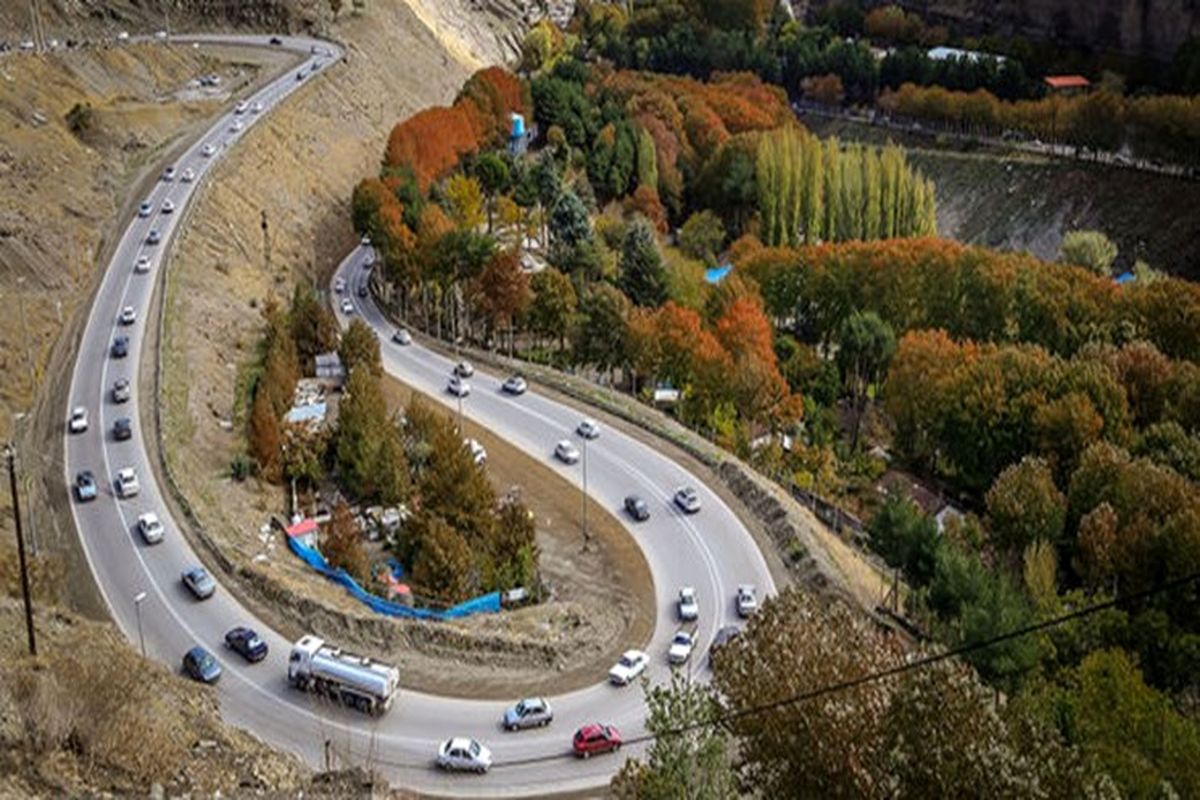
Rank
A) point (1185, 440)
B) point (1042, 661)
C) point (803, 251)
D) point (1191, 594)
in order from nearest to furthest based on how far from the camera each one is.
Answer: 1. point (1042, 661)
2. point (1191, 594)
3. point (1185, 440)
4. point (803, 251)

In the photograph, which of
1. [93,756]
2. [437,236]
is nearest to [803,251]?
[437,236]

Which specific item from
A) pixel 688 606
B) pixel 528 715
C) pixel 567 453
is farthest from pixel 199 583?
pixel 567 453

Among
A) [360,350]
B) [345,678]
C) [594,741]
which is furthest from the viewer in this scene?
[360,350]

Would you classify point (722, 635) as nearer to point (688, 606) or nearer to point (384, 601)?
point (688, 606)

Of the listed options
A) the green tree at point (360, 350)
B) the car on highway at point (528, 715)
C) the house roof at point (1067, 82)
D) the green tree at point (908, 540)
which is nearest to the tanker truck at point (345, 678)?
the car on highway at point (528, 715)

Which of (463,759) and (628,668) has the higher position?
(463,759)

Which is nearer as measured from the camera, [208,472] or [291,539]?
[291,539]

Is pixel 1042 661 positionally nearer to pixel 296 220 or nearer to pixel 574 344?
pixel 574 344
